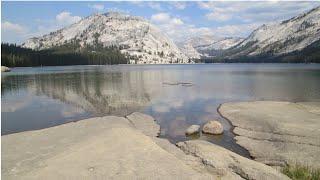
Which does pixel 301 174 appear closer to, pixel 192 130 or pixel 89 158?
pixel 89 158

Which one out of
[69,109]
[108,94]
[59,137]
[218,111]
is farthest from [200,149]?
[108,94]

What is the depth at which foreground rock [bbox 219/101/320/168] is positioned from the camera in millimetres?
28094

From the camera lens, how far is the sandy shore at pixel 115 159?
2145 cm

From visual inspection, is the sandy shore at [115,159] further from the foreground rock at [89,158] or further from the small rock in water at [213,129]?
the small rock in water at [213,129]

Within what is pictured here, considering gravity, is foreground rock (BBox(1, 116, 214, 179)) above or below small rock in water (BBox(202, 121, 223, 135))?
above

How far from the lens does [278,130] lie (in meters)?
36.8

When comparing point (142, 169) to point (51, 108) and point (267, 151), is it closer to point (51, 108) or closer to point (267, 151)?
point (267, 151)

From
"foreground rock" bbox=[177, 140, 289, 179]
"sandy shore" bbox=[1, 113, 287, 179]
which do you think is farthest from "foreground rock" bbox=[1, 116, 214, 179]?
"foreground rock" bbox=[177, 140, 289, 179]

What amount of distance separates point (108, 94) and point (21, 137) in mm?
41296

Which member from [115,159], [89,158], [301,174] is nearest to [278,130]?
[301,174]

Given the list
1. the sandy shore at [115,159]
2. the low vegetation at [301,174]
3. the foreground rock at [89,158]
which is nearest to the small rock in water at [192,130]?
the sandy shore at [115,159]

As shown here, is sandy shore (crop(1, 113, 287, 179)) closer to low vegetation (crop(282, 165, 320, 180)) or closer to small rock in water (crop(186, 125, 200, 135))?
low vegetation (crop(282, 165, 320, 180))

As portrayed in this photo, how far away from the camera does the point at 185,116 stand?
157 feet

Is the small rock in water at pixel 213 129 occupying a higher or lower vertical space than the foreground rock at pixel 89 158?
lower
